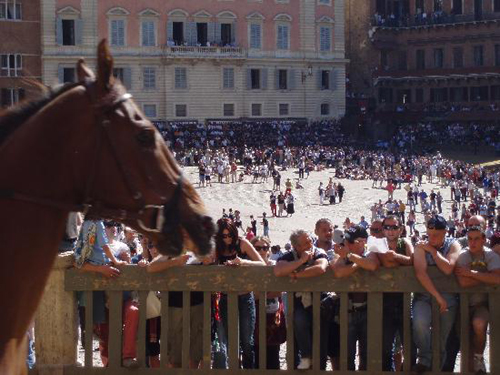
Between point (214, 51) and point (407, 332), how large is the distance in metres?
58.3

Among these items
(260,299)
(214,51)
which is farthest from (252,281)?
(214,51)

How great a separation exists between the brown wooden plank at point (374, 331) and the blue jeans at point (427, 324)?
0.26 meters

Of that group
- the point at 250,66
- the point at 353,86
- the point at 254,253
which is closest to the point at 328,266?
the point at 254,253

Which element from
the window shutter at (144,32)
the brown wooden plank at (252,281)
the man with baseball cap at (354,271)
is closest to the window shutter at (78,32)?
the window shutter at (144,32)

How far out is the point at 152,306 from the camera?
686 centimetres

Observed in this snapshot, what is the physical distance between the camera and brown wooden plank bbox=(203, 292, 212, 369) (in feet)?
21.8

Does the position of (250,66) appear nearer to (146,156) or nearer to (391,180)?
(391,180)

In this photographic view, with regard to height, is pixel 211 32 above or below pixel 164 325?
above

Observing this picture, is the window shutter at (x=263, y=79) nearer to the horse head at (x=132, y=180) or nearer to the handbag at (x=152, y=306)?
the handbag at (x=152, y=306)

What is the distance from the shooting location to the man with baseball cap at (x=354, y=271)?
6543 mm

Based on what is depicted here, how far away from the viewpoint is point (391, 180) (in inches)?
1738

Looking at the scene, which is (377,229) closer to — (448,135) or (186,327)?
(186,327)

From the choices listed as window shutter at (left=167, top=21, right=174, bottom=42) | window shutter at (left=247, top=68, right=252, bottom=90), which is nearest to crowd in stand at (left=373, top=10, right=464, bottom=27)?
window shutter at (left=247, top=68, right=252, bottom=90)

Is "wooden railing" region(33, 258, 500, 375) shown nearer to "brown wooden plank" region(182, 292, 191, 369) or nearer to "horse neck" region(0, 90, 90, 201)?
"brown wooden plank" region(182, 292, 191, 369)
